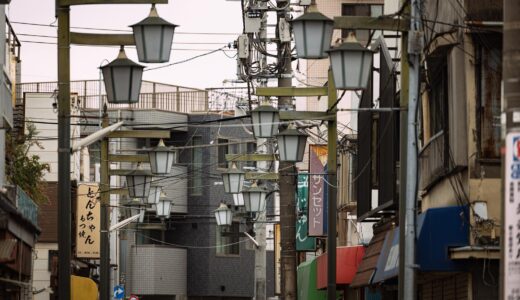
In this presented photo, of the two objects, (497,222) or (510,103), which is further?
(497,222)

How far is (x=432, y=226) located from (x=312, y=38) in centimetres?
378

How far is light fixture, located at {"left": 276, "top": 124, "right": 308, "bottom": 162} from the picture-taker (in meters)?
29.8

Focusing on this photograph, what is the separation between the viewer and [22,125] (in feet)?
142

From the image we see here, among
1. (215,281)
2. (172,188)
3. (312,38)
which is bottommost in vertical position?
(215,281)

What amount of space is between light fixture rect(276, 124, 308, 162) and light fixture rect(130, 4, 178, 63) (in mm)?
9770

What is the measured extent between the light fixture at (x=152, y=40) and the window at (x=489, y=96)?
5863 mm

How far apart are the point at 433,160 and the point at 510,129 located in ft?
47.9

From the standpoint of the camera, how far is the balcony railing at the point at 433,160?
83.2 feet

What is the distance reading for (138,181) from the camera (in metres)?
36.3

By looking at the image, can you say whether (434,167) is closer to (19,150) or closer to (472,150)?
(472,150)

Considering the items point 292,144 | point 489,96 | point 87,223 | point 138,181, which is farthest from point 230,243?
point 489,96

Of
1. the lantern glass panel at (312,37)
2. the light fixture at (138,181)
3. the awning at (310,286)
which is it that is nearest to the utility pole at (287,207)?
the light fixture at (138,181)

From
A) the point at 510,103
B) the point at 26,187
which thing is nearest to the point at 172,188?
the point at 26,187

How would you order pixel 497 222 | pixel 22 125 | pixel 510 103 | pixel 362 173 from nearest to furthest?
pixel 510 103 → pixel 497 222 → pixel 362 173 → pixel 22 125
